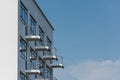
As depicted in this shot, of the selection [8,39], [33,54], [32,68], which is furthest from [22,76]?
[33,54]

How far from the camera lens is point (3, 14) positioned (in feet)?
167

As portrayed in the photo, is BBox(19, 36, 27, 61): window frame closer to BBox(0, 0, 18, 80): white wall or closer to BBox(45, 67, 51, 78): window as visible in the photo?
BBox(0, 0, 18, 80): white wall

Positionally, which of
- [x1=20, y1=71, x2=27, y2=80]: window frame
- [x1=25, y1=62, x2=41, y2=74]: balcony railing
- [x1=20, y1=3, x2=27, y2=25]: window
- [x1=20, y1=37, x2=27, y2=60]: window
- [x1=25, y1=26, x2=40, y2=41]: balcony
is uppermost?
[x1=20, y1=3, x2=27, y2=25]: window

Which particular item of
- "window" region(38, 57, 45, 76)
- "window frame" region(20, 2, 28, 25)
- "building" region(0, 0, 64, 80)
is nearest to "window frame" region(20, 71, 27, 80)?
"building" region(0, 0, 64, 80)

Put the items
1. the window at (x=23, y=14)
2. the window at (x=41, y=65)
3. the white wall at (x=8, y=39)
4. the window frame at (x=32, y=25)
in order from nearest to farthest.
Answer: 1. the white wall at (x=8, y=39)
2. the window at (x=23, y=14)
3. the window frame at (x=32, y=25)
4. the window at (x=41, y=65)

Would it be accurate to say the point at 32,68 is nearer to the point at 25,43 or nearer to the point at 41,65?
the point at 25,43

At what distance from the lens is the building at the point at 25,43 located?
50.1 m


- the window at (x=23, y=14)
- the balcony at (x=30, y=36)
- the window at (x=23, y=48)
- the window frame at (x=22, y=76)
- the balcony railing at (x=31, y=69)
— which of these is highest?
the window at (x=23, y=14)

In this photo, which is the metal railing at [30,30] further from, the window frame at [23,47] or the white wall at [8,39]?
the white wall at [8,39]

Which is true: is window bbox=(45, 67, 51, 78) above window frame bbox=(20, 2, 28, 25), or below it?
below

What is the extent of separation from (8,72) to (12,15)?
4.84 metres

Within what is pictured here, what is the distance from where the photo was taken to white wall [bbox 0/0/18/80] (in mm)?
49719

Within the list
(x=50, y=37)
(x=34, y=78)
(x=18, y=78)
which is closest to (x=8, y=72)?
(x=18, y=78)

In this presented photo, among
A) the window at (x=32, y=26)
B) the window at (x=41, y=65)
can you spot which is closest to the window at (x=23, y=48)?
the window at (x=32, y=26)
